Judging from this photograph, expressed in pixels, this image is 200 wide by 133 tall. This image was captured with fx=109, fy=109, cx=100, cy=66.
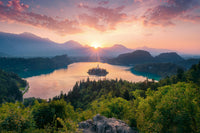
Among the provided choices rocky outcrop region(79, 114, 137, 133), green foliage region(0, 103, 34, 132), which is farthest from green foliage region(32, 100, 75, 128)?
rocky outcrop region(79, 114, 137, 133)

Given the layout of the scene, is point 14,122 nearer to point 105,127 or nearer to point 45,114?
point 45,114

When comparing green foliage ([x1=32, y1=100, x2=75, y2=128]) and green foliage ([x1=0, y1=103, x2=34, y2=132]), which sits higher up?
green foliage ([x1=0, y1=103, x2=34, y2=132])

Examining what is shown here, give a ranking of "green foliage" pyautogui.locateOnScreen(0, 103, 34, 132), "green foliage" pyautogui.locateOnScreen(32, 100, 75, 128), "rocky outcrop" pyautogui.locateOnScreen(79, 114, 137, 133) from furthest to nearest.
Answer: "green foliage" pyautogui.locateOnScreen(32, 100, 75, 128) < "rocky outcrop" pyautogui.locateOnScreen(79, 114, 137, 133) < "green foliage" pyautogui.locateOnScreen(0, 103, 34, 132)

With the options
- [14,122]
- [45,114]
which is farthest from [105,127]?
[14,122]

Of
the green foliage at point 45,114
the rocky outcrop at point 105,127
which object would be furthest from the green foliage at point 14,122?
the rocky outcrop at point 105,127

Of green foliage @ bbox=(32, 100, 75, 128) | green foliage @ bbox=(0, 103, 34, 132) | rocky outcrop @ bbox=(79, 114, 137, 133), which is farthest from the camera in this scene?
green foliage @ bbox=(32, 100, 75, 128)

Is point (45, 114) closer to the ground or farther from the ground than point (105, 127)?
closer to the ground

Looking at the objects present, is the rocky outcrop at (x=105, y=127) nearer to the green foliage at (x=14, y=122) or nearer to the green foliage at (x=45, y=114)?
the green foliage at (x=45, y=114)

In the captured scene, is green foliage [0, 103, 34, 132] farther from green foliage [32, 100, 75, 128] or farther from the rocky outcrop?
the rocky outcrop

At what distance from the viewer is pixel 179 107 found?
38.3 feet

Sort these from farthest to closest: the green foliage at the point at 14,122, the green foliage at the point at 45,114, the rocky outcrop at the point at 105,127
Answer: the green foliage at the point at 45,114 → the rocky outcrop at the point at 105,127 → the green foliage at the point at 14,122

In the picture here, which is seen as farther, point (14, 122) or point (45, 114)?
point (45, 114)

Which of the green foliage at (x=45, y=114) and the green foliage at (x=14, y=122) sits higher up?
the green foliage at (x=14, y=122)

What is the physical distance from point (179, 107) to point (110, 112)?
60.7 ft
